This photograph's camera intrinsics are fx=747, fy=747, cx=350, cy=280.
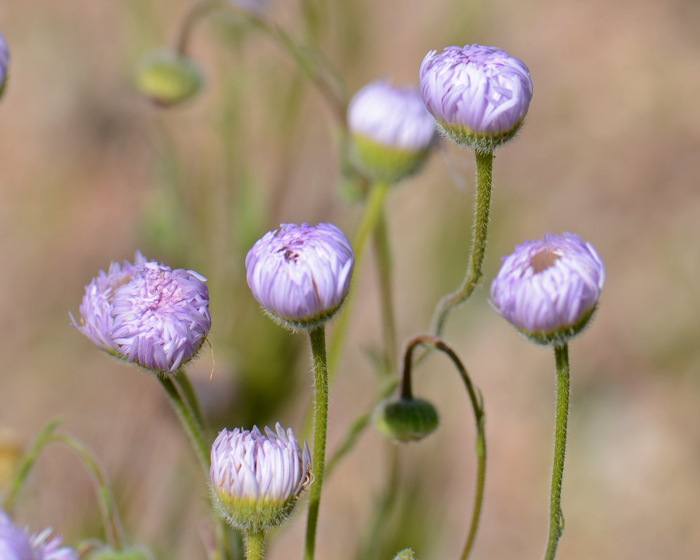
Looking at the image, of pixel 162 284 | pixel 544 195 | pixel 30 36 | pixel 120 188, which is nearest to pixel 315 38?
pixel 162 284

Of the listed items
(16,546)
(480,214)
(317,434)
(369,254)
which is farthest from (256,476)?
(369,254)

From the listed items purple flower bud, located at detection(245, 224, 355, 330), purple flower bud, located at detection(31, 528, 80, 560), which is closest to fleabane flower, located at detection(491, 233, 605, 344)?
purple flower bud, located at detection(245, 224, 355, 330)

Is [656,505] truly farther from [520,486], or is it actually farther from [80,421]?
[80,421]

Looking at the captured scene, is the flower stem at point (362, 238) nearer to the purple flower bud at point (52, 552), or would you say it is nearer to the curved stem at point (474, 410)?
the curved stem at point (474, 410)

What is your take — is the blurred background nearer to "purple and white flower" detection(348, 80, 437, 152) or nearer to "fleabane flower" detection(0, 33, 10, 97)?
"purple and white flower" detection(348, 80, 437, 152)

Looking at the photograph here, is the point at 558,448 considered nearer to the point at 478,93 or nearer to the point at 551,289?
the point at 551,289

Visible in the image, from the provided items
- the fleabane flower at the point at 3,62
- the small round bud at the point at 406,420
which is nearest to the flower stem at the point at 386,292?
the small round bud at the point at 406,420

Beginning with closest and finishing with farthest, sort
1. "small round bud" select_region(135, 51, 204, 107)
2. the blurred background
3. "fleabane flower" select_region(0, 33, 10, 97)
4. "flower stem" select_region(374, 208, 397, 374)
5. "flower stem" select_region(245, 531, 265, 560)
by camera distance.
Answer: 1. "flower stem" select_region(245, 531, 265, 560)
2. "fleabane flower" select_region(0, 33, 10, 97)
3. "flower stem" select_region(374, 208, 397, 374)
4. "small round bud" select_region(135, 51, 204, 107)
5. the blurred background
